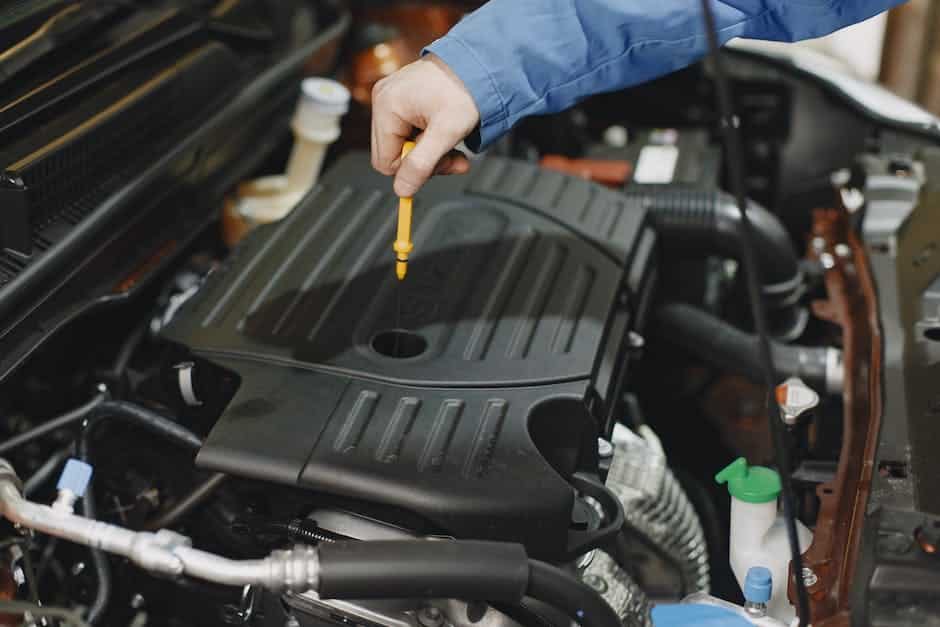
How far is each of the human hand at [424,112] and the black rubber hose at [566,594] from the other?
1.17 ft

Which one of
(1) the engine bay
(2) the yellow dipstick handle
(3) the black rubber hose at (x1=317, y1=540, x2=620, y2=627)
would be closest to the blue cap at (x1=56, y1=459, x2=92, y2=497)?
(1) the engine bay

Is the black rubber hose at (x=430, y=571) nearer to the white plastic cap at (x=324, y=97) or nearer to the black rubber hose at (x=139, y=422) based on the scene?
the black rubber hose at (x=139, y=422)

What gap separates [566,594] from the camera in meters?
0.85

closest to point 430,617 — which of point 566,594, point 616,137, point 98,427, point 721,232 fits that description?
point 566,594

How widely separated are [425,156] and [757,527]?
0.46 meters

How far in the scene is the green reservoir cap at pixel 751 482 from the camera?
1066 mm

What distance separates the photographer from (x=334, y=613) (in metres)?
0.96

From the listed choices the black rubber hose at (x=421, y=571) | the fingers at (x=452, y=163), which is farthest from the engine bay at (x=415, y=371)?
the fingers at (x=452, y=163)

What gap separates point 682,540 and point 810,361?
26 centimetres

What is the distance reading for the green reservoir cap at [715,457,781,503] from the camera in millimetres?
1066

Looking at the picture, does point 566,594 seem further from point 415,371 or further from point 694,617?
point 415,371

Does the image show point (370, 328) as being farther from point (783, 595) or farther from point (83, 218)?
point (783, 595)

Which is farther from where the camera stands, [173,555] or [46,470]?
[46,470]

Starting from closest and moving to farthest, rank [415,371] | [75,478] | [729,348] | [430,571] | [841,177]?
[430,571] → [75,478] → [415,371] → [729,348] → [841,177]
